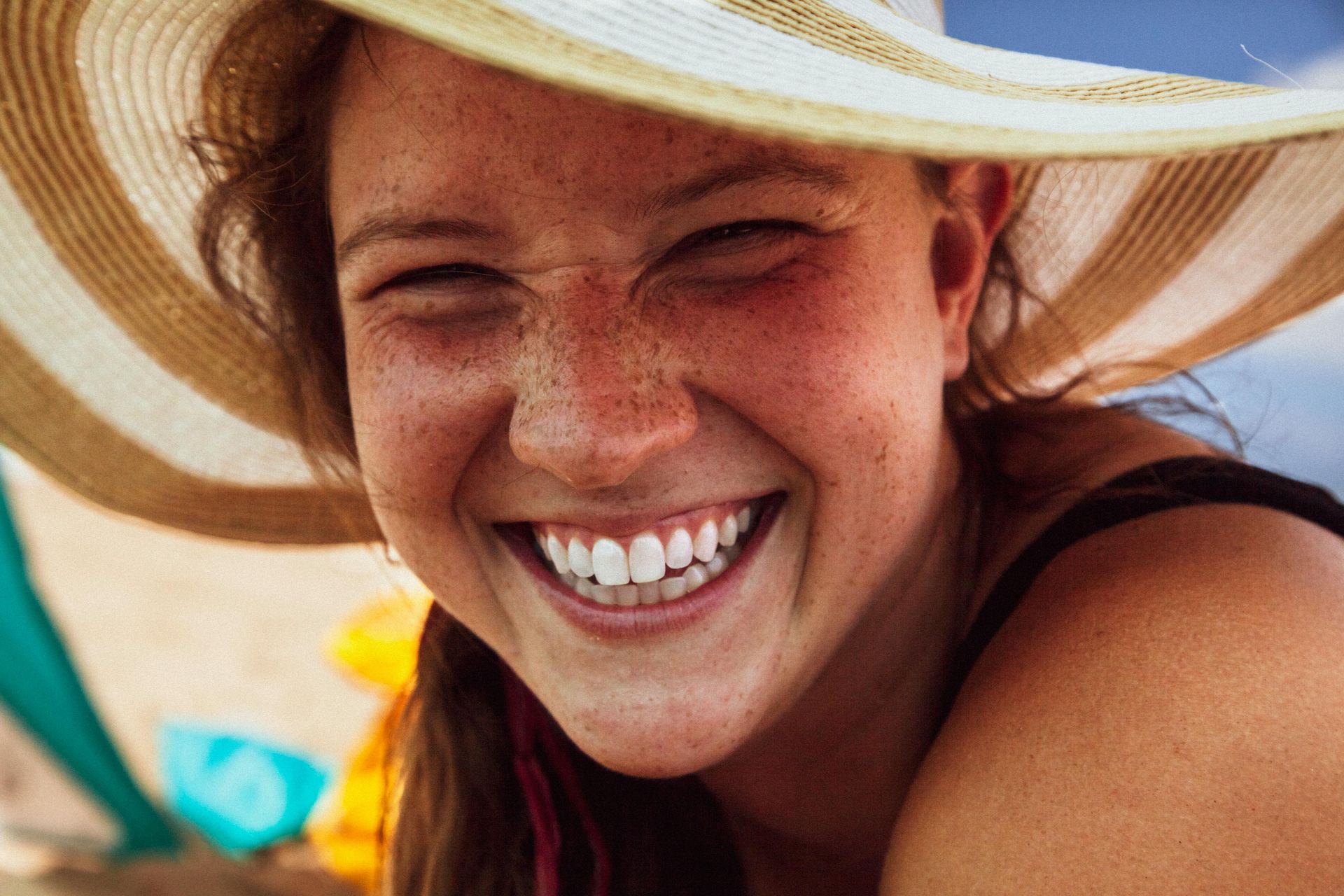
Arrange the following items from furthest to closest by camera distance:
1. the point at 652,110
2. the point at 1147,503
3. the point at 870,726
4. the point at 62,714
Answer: the point at 62,714 < the point at 870,726 < the point at 1147,503 < the point at 652,110

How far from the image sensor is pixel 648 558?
3.99ft

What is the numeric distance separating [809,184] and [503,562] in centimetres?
58

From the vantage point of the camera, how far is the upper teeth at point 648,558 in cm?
122

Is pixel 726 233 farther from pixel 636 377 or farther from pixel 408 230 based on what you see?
pixel 408 230

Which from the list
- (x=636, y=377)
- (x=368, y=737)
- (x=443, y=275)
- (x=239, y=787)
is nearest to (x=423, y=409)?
(x=443, y=275)

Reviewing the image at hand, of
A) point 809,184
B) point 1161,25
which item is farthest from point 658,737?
point 1161,25

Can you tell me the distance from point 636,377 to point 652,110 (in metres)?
0.39

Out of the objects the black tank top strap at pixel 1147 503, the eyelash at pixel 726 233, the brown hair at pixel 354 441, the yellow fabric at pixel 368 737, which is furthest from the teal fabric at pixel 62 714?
the black tank top strap at pixel 1147 503

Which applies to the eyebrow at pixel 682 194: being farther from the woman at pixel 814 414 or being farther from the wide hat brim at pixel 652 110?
the wide hat brim at pixel 652 110

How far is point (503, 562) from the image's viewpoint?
135cm

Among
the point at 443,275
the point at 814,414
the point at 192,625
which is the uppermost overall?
the point at 443,275

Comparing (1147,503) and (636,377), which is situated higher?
(636,377)

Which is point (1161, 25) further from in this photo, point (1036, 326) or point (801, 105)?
point (801, 105)

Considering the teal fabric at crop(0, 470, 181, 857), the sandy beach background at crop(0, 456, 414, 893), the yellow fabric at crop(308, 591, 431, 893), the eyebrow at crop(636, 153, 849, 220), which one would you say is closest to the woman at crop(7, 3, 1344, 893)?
the eyebrow at crop(636, 153, 849, 220)
